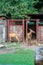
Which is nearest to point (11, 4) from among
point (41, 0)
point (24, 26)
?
point (41, 0)

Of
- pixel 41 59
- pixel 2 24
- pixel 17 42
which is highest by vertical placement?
pixel 41 59

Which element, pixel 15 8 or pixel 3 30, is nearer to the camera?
pixel 3 30

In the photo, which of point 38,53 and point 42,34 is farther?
point 42,34

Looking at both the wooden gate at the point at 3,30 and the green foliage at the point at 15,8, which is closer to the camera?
the wooden gate at the point at 3,30

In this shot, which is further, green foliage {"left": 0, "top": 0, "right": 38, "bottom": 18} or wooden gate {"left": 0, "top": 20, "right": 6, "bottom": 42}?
green foliage {"left": 0, "top": 0, "right": 38, "bottom": 18}

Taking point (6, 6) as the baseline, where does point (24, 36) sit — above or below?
below

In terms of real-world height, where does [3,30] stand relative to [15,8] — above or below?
below

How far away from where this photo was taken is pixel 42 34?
1524cm

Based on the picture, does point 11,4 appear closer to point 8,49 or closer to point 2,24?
point 2,24

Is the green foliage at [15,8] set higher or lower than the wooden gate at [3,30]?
higher

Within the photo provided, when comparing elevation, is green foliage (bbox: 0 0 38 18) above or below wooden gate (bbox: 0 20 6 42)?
above

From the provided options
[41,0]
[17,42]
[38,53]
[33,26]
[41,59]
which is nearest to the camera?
[41,59]

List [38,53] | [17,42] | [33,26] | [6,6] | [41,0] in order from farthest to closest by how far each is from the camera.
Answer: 1. [41,0]
2. [6,6]
3. [33,26]
4. [17,42]
5. [38,53]

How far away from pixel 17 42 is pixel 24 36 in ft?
2.90
